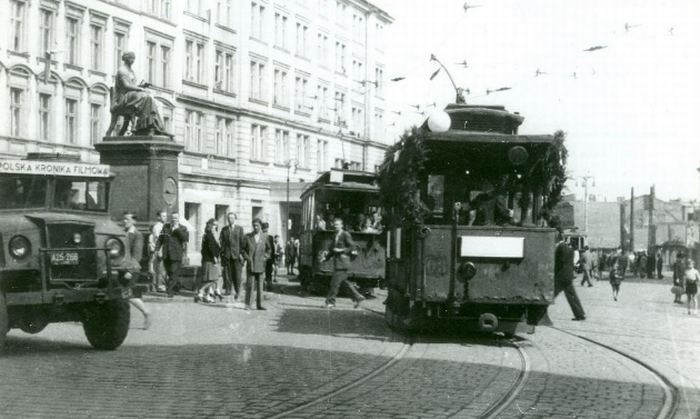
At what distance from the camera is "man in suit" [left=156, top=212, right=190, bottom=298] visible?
66.8ft

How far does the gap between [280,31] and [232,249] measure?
22062 mm

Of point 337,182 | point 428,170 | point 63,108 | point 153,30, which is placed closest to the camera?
point 428,170

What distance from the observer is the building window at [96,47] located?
37750 millimetres

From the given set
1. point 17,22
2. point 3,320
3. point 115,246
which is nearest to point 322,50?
point 17,22

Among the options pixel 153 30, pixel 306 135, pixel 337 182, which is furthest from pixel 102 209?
pixel 306 135

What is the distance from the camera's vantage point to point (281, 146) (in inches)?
2068

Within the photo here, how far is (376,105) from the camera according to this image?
67875 millimetres

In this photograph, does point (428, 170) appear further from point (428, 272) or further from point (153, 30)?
point (153, 30)

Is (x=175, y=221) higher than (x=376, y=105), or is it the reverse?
(x=376, y=105)

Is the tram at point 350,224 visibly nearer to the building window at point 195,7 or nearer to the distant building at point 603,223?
the building window at point 195,7

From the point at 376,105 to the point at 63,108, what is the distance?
31071mm

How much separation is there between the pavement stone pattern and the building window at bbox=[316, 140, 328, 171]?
30.9 meters

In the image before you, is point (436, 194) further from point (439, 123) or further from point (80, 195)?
point (80, 195)

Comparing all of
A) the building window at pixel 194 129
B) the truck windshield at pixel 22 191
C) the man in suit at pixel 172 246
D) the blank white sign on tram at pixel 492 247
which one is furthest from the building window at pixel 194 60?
the blank white sign on tram at pixel 492 247
